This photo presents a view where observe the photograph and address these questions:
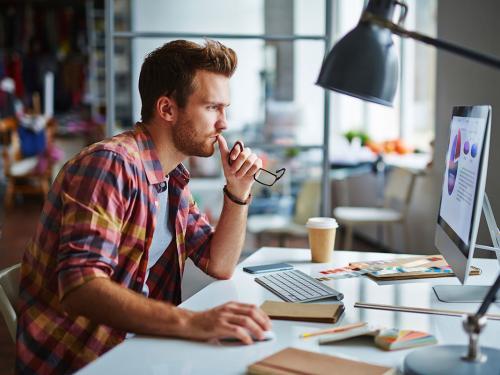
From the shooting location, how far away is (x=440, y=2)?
4.43m

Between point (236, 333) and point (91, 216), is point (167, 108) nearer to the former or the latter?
point (91, 216)

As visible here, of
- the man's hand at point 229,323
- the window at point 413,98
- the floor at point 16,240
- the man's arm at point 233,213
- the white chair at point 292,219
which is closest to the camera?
the man's hand at point 229,323

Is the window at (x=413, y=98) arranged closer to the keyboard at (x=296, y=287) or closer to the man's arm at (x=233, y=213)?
the man's arm at (x=233, y=213)

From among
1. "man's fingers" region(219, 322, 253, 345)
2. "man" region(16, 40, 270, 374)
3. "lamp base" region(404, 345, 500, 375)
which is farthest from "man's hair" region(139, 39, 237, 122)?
"lamp base" region(404, 345, 500, 375)

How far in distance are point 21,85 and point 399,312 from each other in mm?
10118

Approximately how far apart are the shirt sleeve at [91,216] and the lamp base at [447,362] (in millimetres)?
660

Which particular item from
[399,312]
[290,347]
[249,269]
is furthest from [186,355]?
[249,269]

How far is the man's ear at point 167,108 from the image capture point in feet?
6.41

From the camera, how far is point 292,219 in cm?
518

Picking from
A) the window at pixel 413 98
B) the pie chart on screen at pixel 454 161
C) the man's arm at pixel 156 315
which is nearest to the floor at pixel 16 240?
the window at pixel 413 98

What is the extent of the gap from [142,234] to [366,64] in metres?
0.72

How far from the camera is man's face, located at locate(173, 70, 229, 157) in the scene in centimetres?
195

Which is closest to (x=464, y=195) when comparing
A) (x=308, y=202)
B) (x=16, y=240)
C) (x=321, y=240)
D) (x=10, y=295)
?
(x=321, y=240)

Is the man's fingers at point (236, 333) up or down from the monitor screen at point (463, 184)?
down
